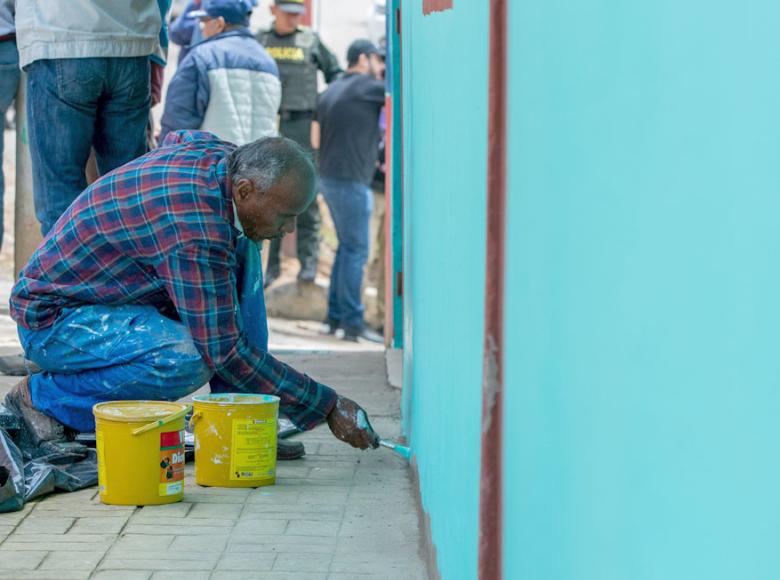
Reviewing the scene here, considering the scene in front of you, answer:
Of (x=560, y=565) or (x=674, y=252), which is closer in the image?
(x=674, y=252)

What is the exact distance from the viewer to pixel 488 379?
1.34m

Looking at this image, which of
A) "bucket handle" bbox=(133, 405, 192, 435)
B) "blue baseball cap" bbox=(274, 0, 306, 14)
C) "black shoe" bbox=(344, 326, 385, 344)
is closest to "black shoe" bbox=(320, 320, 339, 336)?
"black shoe" bbox=(344, 326, 385, 344)

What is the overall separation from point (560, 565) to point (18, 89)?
5275 millimetres

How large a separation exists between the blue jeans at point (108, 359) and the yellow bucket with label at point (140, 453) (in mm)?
290

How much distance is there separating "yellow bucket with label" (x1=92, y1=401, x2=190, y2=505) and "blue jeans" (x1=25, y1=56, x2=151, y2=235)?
157cm

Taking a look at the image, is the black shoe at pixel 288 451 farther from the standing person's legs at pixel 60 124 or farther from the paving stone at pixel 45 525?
the standing person's legs at pixel 60 124

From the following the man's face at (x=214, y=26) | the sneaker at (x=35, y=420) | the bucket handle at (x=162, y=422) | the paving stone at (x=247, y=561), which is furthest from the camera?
the man's face at (x=214, y=26)

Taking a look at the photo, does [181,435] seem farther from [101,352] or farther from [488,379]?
[488,379]

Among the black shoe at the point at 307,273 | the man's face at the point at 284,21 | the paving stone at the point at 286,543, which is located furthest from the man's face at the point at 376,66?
the paving stone at the point at 286,543

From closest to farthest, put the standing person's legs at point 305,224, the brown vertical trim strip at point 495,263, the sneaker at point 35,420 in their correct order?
the brown vertical trim strip at point 495,263 → the sneaker at point 35,420 → the standing person's legs at point 305,224

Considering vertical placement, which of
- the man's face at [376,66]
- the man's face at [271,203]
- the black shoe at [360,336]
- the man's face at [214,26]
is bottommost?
the black shoe at [360,336]

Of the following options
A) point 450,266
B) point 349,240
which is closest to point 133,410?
point 450,266

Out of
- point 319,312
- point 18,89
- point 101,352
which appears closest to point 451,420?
point 101,352

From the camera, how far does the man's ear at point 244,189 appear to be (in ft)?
10.2
